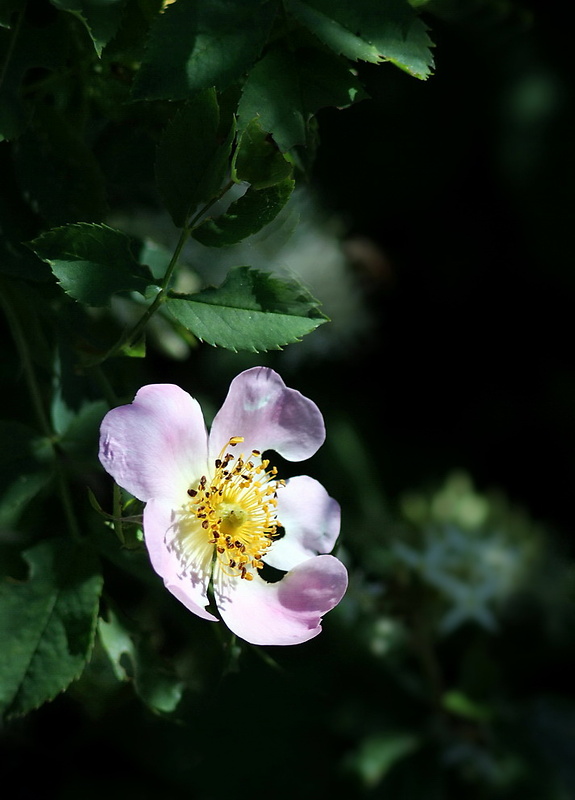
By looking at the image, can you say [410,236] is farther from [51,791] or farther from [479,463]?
[51,791]

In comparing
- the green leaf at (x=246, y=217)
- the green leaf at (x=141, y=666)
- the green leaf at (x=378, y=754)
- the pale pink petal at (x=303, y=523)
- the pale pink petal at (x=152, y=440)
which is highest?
the green leaf at (x=246, y=217)

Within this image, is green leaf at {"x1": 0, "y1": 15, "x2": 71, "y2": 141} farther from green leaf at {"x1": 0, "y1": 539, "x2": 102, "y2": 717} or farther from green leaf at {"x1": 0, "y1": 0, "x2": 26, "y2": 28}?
green leaf at {"x1": 0, "y1": 539, "x2": 102, "y2": 717}

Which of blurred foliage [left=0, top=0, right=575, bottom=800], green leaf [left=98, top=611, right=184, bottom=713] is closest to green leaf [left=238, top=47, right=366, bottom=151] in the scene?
blurred foliage [left=0, top=0, right=575, bottom=800]

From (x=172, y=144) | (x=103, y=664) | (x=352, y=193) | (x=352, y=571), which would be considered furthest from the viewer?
(x=352, y=193)

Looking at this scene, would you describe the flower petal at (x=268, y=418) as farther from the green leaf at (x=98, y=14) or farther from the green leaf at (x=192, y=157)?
the green leaf at (x=98, y=14)

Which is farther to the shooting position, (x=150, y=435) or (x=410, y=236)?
(x=410, y=236)

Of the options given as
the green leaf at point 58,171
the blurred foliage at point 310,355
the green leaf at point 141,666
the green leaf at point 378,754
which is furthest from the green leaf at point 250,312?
the green leaf at point 378,754

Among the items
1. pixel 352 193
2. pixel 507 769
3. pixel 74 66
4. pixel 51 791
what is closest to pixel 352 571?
pixel 507 769
